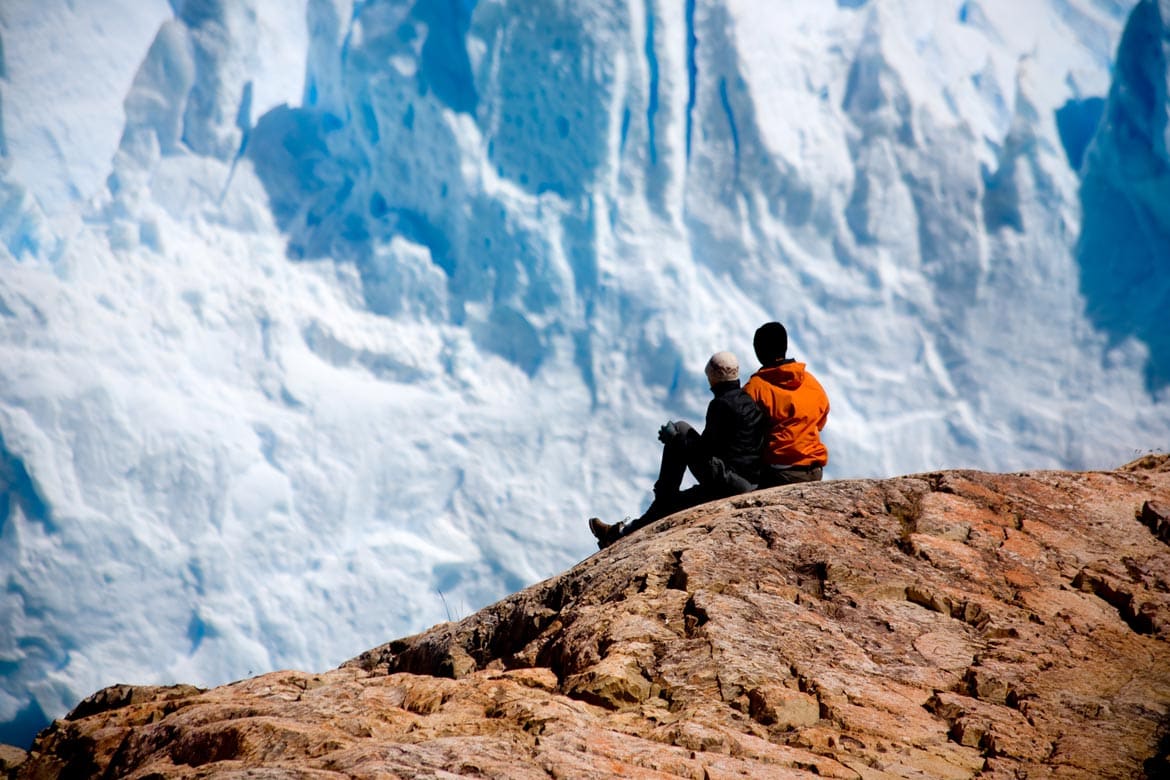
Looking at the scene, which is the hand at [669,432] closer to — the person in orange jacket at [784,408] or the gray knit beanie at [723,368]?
Result: the gray knit beanie at [723,368]

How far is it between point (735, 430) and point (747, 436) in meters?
0.09

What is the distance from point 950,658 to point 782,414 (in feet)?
5.45

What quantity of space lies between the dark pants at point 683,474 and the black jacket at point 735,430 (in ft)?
0.17

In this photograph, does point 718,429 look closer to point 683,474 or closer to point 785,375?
point 683,474

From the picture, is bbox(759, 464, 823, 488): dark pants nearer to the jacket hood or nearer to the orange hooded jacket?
the orange hooded jacket

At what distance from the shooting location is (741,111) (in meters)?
19.5

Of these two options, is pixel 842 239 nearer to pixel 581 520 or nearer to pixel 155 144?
pixel 581 520

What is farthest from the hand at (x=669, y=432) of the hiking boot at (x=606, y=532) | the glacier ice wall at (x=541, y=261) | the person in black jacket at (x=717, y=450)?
the glacier ice wall at (x=541, y=261)

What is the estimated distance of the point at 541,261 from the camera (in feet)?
62.9

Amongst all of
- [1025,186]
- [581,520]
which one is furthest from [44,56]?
[1025,186]

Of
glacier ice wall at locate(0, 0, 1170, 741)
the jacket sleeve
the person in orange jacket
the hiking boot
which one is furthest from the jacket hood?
glacier ice wall at locate(0, 0, 1170, 741)

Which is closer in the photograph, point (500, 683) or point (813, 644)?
point (500, 683)

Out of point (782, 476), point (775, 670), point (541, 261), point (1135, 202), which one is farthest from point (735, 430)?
point (1135, 202)

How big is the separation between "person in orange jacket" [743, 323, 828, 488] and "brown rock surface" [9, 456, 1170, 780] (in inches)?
20.5
